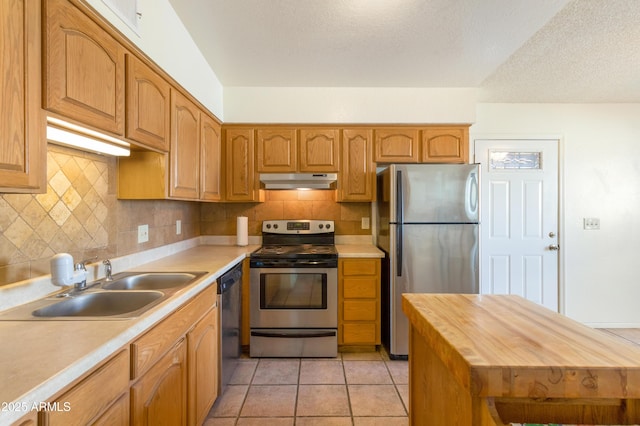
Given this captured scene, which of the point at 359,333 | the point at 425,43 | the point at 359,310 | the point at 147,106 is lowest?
the point at 359,333

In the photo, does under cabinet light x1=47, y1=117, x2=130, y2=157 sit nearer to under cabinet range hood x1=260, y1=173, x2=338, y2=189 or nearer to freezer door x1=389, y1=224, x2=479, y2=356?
under cabinet range hood x1=260, y1=173, x2=338, y2=189

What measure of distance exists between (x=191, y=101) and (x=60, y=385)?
1.93 metres

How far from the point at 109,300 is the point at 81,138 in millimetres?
753

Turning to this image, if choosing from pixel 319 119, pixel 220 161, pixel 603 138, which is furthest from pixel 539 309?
pixel 603 138

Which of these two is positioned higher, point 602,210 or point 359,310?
point 602,210

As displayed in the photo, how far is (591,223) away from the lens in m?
3.17

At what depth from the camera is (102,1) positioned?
1.21m

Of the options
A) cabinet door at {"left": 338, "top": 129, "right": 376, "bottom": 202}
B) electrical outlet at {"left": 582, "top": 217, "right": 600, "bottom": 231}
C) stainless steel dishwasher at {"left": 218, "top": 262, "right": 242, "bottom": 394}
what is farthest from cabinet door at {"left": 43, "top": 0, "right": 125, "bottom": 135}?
electrical outlet at {"left": 582, "top": 217, "right": 600, "bottom": 231}

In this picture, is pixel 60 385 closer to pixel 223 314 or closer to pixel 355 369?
pixel 223 314

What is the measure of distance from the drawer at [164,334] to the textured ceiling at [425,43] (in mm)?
1680

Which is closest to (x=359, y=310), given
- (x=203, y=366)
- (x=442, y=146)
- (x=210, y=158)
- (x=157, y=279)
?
(x=203, y=366)

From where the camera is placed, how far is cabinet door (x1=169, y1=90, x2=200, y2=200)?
1.89 metres

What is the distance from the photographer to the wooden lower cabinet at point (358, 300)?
2.62m

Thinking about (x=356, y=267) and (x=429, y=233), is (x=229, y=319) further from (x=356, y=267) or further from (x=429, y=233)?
(x=429, y=233)
